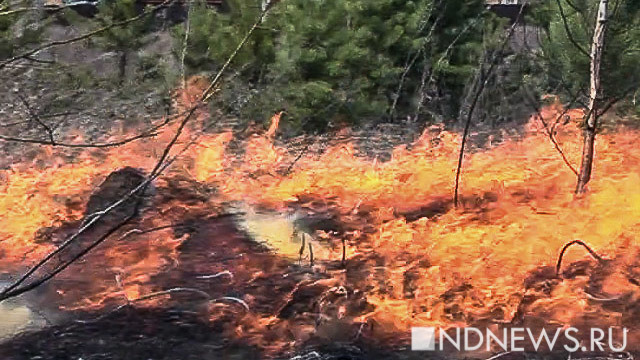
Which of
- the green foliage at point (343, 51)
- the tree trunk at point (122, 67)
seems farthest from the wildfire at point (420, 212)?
the tree trunk at point (122, 67)

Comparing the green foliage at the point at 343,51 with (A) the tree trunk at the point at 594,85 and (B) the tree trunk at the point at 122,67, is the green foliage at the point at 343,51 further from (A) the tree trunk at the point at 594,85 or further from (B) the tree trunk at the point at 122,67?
(A) the tree trunk at the point at 594,85

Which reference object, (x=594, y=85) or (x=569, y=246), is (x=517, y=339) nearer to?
(x=569, y=246)

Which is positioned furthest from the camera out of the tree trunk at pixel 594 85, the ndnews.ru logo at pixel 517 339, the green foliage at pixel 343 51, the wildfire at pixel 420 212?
the green foliage at pixel 343 51

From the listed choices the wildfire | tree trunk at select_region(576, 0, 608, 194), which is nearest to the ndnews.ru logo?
the wildfire

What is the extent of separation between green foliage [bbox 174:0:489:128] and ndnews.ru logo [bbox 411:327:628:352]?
2266mm

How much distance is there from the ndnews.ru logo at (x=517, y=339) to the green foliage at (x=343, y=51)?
89.2 inches

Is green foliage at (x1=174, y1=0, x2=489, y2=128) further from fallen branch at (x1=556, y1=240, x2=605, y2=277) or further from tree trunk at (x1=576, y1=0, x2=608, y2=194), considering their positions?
fallen branch at (x1=556, y1=240, x2=605, y2=277)

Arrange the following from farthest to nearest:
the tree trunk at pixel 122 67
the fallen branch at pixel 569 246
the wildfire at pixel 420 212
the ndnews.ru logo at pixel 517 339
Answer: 1. the tree trunk at pixel 122 67
2. the fallen branch at pixel 569 246
3. the wildfire at pixel 420 212
4. the ndnews.ru logo at pixel 517 339

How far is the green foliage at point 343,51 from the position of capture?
4.12 meters

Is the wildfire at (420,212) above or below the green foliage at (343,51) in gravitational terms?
below

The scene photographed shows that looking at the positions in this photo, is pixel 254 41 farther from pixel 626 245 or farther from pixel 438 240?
pixel 626 245

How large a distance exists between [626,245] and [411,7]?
2326 millimetres

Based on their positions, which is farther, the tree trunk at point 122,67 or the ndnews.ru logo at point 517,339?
the tree trunk at point 122,67

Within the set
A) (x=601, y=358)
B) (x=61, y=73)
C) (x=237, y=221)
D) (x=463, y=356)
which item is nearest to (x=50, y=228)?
(x=237, y=221)
